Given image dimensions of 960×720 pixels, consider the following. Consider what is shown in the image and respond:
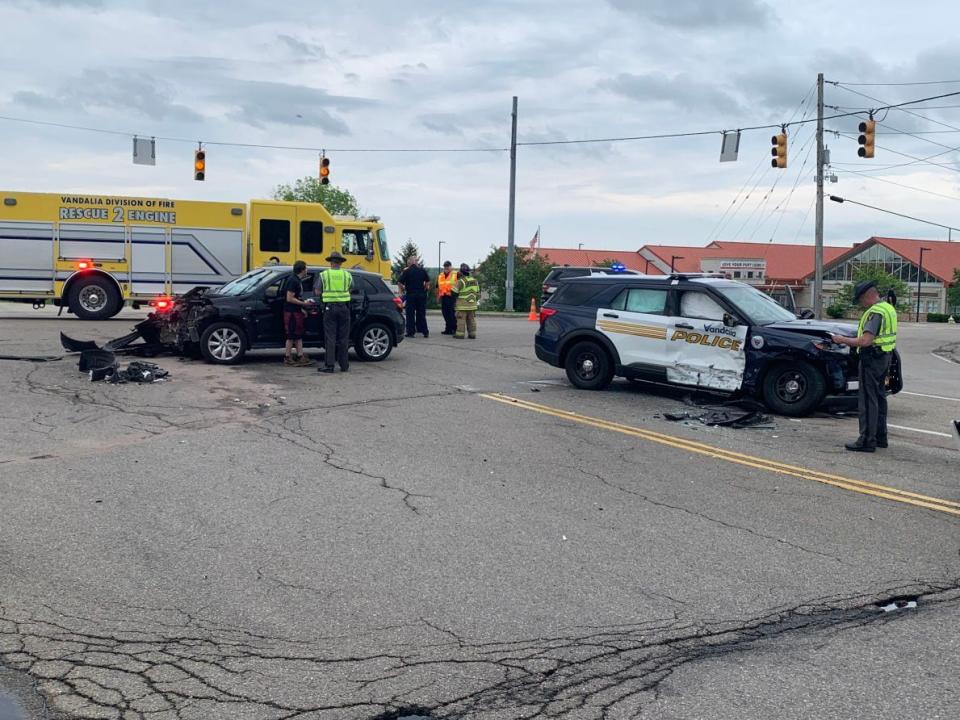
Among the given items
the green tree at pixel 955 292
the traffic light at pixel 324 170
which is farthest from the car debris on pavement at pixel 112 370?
the green tree at pixel 955 292

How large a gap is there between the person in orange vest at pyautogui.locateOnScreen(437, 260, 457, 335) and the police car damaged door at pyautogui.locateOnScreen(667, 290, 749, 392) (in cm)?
882

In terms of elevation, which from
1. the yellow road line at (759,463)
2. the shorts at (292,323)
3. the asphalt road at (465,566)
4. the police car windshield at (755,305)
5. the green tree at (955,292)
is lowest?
the asphalt road at (465,566)

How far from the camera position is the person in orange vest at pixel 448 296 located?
21203 mm

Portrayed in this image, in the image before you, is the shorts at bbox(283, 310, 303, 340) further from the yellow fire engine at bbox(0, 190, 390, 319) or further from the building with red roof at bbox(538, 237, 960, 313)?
the building with red roof at bbox(538, 237, 960, 313)

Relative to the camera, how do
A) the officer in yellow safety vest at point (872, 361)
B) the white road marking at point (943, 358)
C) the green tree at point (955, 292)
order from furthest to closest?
the green tree at point (955, 292)
the white road marking at point (943, 358)
the officer in yellow safety vest at point (872, 361)

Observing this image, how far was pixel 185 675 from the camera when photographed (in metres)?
4.20

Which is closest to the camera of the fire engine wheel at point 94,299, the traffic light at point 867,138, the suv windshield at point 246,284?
the suv windshield at point 246,284

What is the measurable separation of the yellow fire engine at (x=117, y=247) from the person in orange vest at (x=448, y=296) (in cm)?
503

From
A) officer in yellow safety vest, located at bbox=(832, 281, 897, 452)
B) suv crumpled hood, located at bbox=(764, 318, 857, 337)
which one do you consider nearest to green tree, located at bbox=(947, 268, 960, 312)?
suv crumpled hood, located at bbox=(764, 318, 857, 337)

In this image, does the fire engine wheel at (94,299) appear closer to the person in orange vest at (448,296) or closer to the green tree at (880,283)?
the person in orange vest at (448,296)

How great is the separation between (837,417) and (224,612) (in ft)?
29.2

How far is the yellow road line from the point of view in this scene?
7.55m

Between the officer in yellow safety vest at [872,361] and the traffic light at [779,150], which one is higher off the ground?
the traffic light at [779,150]

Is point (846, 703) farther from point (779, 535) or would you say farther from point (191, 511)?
point (191, 511)
